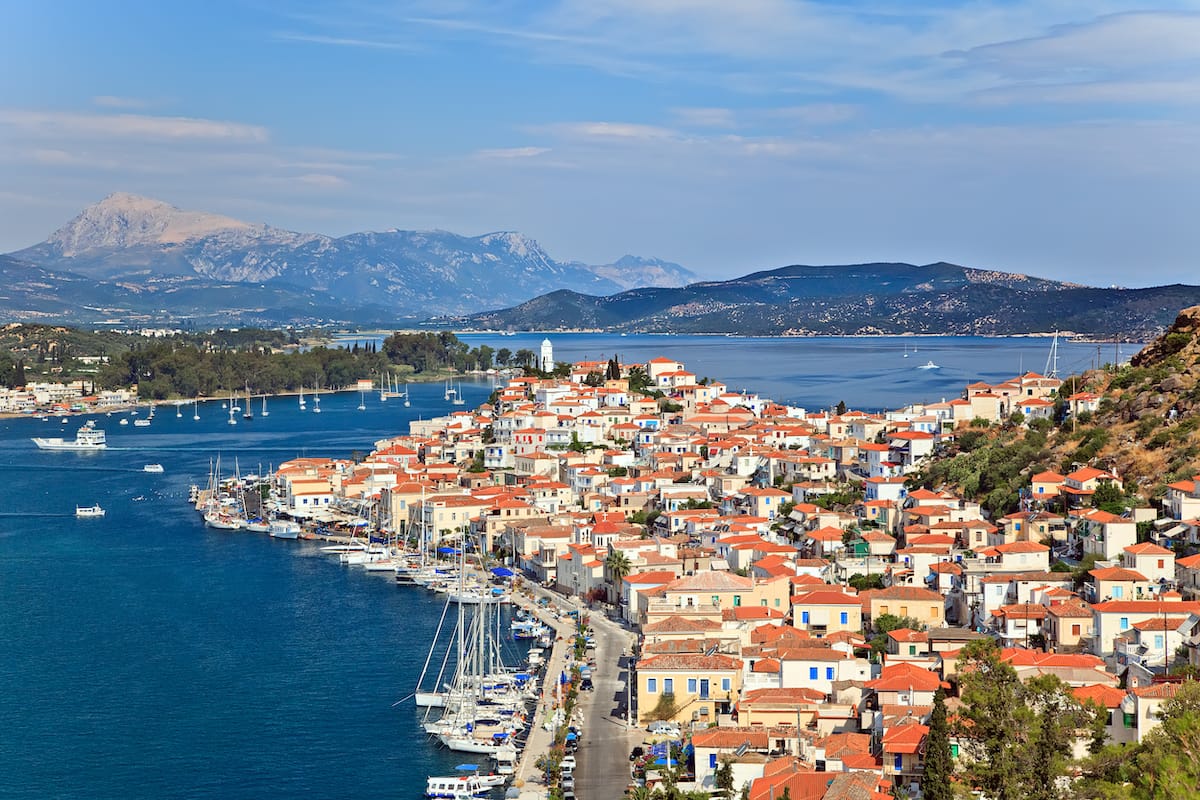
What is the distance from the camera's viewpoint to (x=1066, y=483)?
1955 centimetres

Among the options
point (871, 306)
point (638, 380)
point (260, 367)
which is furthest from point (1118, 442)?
point (871, 306)

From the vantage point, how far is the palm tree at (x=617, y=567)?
19.2 meters

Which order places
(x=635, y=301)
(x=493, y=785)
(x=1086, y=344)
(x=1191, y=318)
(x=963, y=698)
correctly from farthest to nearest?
(x=635, y=301), (x=1086, y=344), (x=1191, y=318), (x=493, y=785), (x=963, y=698)

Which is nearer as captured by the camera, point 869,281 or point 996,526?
point 996,526

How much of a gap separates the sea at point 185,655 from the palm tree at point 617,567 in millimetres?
2565

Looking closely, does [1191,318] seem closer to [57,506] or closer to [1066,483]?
[1066,483]

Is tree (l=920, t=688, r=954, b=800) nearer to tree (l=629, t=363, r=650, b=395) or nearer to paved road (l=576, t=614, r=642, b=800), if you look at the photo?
paved road (l=576, t=614, r=642, b=800)

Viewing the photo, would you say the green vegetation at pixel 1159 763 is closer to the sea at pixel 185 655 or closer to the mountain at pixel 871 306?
the sea at pixel 185 655

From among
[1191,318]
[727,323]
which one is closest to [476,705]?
[1191,318]

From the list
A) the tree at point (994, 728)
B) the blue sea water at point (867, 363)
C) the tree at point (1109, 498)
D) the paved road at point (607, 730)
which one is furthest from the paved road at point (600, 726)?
the blue sea water at point (867, 363)

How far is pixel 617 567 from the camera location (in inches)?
760

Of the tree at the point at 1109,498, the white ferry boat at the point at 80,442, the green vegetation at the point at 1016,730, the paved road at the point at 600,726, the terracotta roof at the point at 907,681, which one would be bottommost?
the paved road at the point at 600,726

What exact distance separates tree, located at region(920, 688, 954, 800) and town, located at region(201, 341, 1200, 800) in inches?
2.2

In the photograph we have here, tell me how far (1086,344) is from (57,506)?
7494 centimetres
